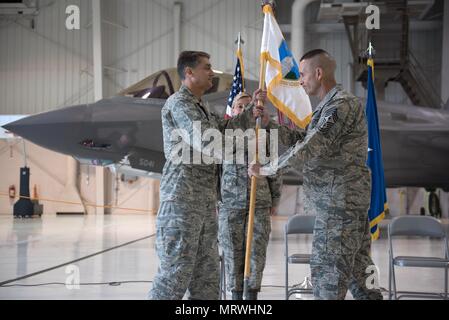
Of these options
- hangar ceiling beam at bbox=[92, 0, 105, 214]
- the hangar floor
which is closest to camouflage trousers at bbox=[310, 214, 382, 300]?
the hangar floor

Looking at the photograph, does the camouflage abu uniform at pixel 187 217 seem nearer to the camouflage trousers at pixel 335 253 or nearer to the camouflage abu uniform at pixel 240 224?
the camouflage trousers at pixel 335 253

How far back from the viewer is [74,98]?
74.1 feet

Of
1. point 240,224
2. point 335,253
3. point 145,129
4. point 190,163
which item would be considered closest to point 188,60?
point 190,163

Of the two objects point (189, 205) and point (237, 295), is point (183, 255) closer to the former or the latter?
point (189, 205)

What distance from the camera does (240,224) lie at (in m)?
5.20

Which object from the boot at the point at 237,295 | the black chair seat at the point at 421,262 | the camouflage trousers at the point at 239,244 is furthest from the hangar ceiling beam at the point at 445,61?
the boot at the point at 237,295

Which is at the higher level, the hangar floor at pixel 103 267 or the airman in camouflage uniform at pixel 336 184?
the airman in camouflage uniform at pixel 336 184

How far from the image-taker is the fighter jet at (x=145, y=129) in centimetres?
1036

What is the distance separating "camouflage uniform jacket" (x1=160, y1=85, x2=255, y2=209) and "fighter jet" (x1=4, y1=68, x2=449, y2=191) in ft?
21.3

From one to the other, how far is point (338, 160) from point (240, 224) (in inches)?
69.1

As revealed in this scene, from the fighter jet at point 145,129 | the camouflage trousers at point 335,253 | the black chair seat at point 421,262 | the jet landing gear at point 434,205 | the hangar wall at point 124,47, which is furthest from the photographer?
the hangar wall at point 124,47

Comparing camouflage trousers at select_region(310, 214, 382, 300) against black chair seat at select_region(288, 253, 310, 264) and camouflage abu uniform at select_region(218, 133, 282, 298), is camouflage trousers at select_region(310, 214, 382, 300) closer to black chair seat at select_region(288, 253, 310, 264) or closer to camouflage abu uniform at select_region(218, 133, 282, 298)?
camouflage abu uniform at select_region(218, 133, 282, 298)

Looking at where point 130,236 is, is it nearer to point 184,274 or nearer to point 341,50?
point 184,274

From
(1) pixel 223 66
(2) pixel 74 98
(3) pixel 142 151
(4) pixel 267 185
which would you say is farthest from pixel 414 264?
(2) pixel 74 98
